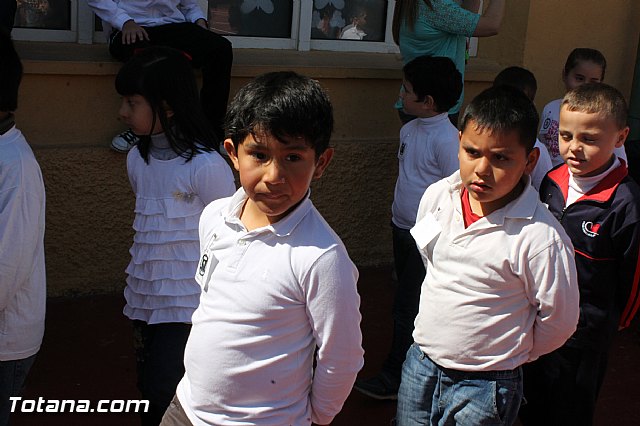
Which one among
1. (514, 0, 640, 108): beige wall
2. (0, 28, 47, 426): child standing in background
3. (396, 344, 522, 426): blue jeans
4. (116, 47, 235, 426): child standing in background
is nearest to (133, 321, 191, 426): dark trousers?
(116, 47, 235, 426): child standing in background

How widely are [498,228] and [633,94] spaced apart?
4.50 metres

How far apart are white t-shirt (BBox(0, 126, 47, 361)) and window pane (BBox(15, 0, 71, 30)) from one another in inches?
99.9

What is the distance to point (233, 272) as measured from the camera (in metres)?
2.34

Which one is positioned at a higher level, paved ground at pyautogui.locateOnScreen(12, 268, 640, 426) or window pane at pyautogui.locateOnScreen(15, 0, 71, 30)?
window pane at pyautogui.locateOnScreen(15, 0, 71, 30)

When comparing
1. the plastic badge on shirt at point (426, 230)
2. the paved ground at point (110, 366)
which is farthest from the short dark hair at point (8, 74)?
the paved ground at point (110, 366)

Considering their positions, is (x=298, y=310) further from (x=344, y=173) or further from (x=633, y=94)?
(x=633, y=94)

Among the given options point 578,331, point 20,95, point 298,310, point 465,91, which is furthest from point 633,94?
point 298,310

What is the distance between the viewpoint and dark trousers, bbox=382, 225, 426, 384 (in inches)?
170

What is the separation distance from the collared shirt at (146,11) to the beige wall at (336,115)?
291 millimetres

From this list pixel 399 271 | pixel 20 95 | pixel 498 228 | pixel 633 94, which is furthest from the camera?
pixel 633 94

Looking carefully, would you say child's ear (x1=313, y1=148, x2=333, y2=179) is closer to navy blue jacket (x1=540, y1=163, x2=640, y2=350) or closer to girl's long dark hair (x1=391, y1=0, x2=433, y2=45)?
navy blue jacket (x1=540, y1=163, x2=640, y2=350)

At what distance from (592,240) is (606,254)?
2.8 inches

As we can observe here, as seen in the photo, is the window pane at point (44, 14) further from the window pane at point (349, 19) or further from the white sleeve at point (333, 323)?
the white sleeve at point (333, 323)

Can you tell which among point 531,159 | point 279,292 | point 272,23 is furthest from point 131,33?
point 279,292
